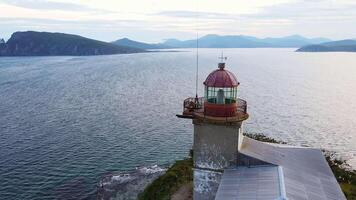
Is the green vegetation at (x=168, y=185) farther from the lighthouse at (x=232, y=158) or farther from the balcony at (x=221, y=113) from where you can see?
the balcony at (x=221, y=113)

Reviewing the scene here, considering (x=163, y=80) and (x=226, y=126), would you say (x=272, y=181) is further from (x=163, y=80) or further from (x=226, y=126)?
(x=163, y=80)

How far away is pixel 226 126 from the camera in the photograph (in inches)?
880

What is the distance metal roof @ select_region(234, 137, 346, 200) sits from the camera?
61.5 feet

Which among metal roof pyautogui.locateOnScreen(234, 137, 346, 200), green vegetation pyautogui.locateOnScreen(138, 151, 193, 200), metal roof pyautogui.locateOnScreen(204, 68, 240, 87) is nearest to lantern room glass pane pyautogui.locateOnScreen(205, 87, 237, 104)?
metal roof pyautogui.locateOnScreen(204, 68, 240, 87)

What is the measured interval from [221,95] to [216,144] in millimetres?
2970

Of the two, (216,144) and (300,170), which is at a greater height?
(216,144)

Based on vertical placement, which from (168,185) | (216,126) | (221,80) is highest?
(221,80)

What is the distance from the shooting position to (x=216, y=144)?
22.8m

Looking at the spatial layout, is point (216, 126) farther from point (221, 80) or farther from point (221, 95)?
point (221, 80)

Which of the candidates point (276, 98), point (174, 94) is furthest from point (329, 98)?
Answer: point (174, 94)

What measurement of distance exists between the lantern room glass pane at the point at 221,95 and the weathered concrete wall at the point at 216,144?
145 cm

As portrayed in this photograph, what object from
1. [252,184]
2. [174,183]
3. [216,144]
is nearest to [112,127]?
[174,183]

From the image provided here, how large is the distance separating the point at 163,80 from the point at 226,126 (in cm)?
9267

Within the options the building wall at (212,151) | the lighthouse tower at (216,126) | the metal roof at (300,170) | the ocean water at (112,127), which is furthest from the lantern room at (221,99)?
the ocean water at (112,127)
